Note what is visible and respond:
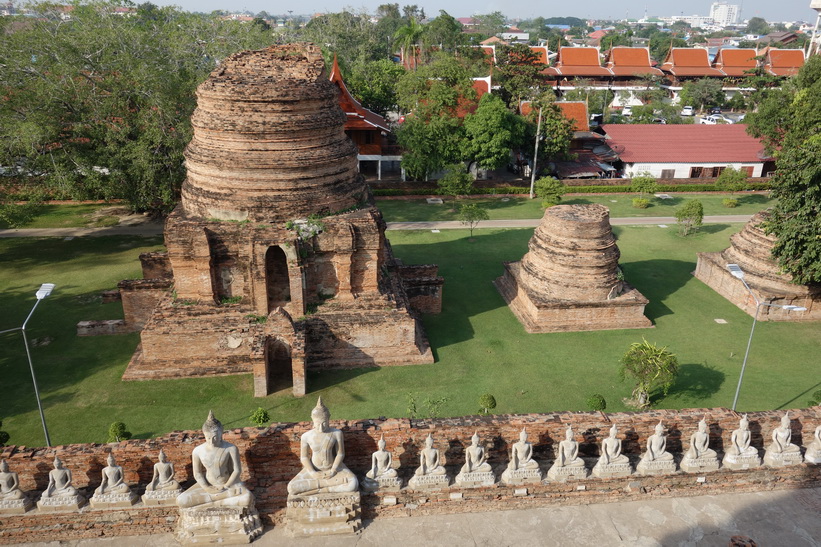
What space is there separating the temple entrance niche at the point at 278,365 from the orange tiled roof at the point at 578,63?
216ft

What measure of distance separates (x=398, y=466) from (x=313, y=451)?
6.19 feet

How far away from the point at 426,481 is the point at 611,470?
3432mm

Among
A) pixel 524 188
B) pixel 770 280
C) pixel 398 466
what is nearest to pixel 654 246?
pixel 770 280

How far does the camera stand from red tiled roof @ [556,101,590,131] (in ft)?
148

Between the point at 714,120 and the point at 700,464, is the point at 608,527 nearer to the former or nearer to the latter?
the point at 700,464

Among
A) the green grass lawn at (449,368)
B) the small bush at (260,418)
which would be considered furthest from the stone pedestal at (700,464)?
the small bush at (260,418)

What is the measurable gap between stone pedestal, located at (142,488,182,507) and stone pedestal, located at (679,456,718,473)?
30.3ft

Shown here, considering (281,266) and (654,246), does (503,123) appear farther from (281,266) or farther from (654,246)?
(281,266)

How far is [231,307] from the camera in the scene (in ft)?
62.7

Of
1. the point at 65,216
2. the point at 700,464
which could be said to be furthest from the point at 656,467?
the point at 65,216

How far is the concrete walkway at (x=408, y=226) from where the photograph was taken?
31.0 m

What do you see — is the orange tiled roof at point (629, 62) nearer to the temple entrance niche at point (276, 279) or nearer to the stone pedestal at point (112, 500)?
the temple entrance niche at point (276, 279)

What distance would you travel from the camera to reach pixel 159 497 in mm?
10422

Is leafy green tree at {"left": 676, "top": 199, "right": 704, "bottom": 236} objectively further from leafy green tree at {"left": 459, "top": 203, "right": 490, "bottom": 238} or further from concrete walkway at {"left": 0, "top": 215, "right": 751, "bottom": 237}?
leafy green tree at {"left": 459, "top": 203, "right": 490, "bottom": 238}
